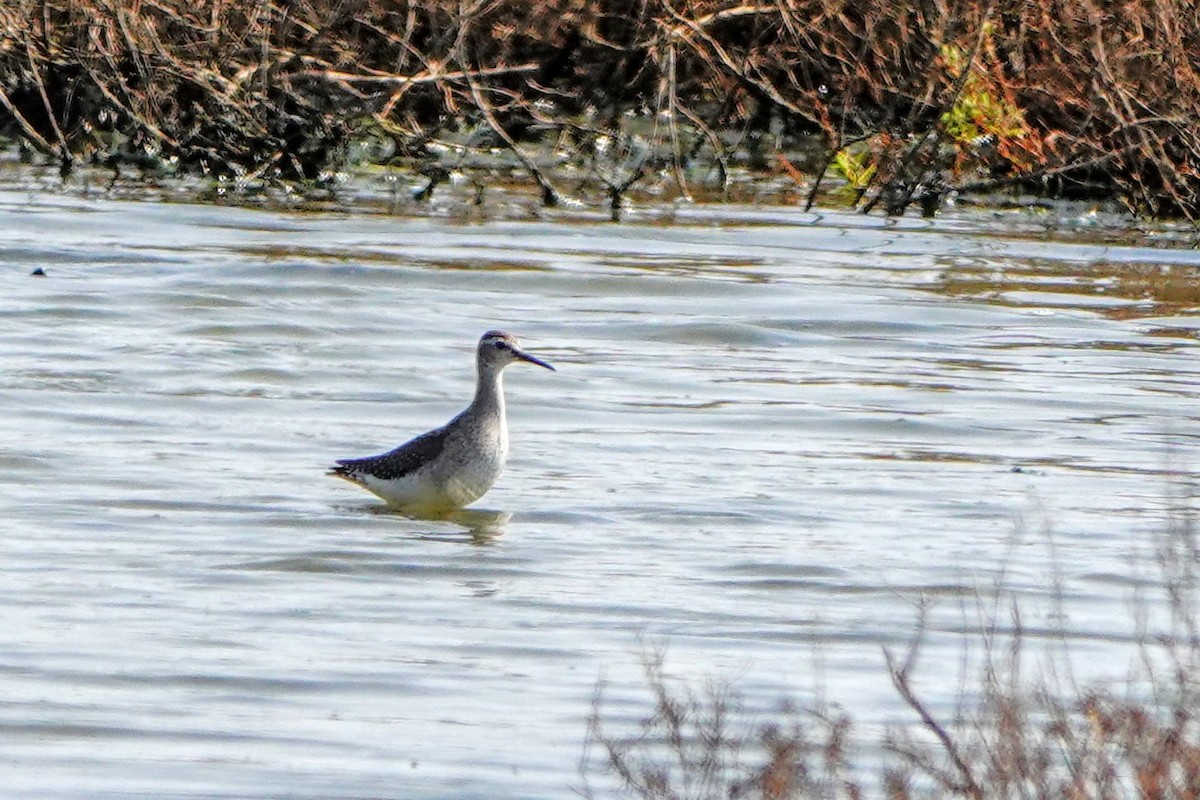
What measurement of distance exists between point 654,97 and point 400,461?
42.2 feet

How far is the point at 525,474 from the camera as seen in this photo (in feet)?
35.6

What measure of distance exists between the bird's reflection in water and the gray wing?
0.25 metres

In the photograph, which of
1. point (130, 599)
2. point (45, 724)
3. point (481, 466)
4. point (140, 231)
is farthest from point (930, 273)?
point (45, 724)

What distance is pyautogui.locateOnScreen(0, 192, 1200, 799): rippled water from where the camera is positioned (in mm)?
6965

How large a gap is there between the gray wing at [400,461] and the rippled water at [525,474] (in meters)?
0.26

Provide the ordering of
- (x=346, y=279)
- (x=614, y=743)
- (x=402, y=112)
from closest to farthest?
1. (x=614, y=743)
2. (x=346, y=279)
3. (x=402, y=112)

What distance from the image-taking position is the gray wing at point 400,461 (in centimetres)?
984

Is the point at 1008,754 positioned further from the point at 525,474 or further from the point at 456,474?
the point at 525,474

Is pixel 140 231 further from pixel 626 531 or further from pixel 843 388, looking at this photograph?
pixel 626 531

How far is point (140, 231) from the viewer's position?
17.2m

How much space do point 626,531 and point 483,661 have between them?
7.03 feet

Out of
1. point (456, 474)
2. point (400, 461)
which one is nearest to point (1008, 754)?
point (456, 474)

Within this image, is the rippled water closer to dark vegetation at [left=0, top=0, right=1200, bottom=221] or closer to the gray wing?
the gray wing

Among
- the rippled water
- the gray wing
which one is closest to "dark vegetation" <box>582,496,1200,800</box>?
the rippled water
